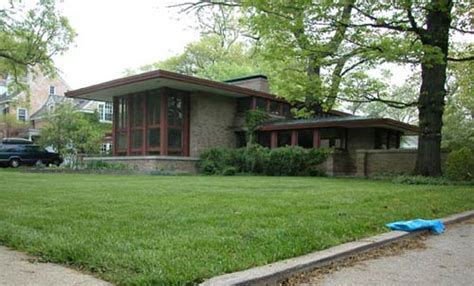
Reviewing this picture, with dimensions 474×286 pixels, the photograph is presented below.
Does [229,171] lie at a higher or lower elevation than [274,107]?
lower

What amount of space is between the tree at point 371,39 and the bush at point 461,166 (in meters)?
0.69

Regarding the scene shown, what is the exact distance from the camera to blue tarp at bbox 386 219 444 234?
608 centimetres

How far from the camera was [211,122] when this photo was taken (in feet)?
81.3

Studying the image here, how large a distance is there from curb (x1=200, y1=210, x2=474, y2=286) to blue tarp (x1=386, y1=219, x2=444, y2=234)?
0.27 metres

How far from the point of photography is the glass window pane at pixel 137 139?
79.0 ft

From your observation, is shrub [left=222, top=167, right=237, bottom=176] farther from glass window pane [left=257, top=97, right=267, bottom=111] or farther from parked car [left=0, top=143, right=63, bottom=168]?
parked car [left=0, top=143, right=63, bottom=168]

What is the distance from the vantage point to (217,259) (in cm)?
393

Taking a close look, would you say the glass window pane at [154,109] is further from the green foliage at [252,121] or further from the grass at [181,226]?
the grass at [181,226]

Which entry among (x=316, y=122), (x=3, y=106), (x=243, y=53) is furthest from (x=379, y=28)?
(x=3, y=106)

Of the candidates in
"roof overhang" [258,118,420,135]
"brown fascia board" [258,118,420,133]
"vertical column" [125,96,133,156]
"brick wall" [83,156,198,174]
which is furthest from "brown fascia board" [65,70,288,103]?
"brick wall" [83,156,198,174]

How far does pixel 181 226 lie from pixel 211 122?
19500 millimetres

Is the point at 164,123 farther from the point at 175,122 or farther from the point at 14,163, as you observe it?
the point at 14,163

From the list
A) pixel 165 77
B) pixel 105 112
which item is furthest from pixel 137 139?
pixel 105 112

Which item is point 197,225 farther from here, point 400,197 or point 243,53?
point 243,53
